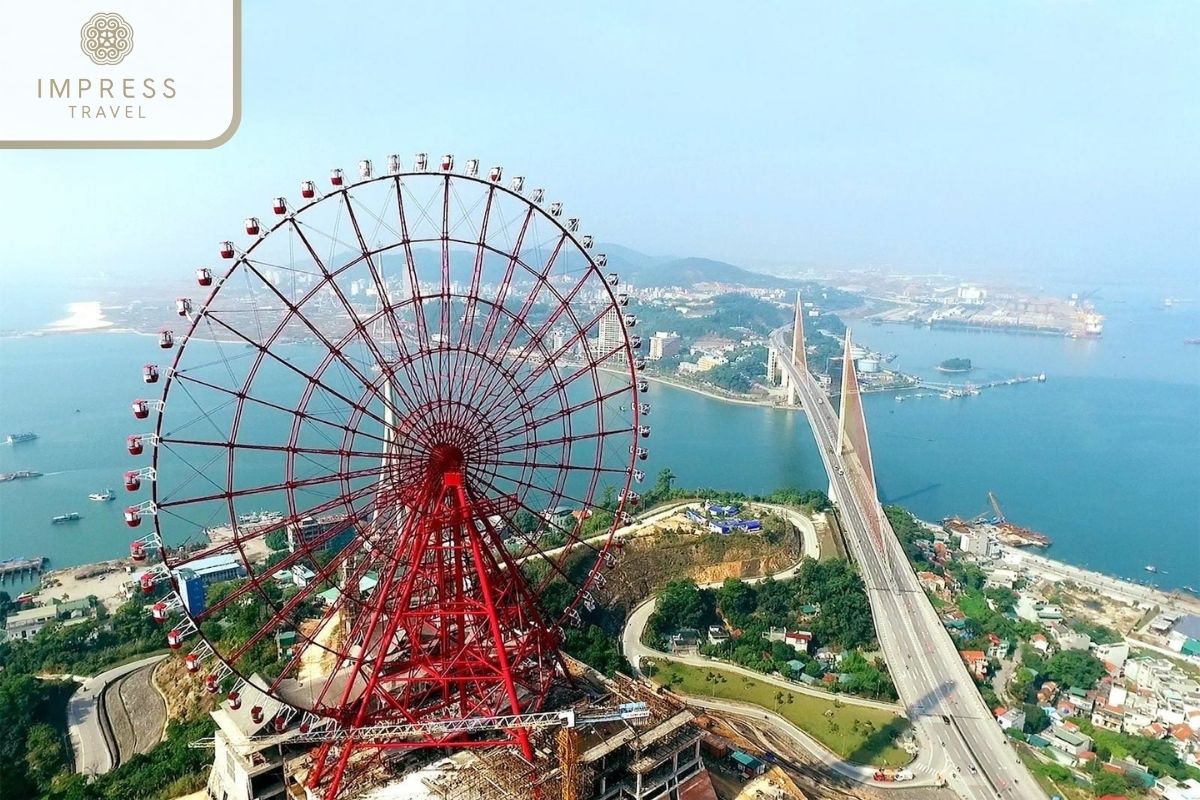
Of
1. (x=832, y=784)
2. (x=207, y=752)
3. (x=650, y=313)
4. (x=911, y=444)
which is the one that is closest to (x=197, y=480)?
(x=207, y=752)

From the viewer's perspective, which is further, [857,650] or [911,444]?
[911,444]

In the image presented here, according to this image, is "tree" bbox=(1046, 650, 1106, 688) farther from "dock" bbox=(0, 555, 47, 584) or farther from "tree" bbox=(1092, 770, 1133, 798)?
"dock" bbox=(0, 555, 47, 584)

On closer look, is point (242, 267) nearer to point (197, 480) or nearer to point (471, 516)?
point (471, 516)

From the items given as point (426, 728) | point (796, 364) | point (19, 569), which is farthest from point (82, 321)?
point (426, 728)

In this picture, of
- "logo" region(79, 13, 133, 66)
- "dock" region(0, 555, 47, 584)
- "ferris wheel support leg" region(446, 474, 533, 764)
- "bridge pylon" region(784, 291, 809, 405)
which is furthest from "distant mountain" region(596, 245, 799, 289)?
"logo" region(79, 13, 133, 66)

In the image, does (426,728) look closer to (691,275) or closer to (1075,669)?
(1075,669)

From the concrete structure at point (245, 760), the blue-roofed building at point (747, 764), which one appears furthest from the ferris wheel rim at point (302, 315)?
the blue-roofed building at point (747, 764)

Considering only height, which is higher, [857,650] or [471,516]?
[471,516]
